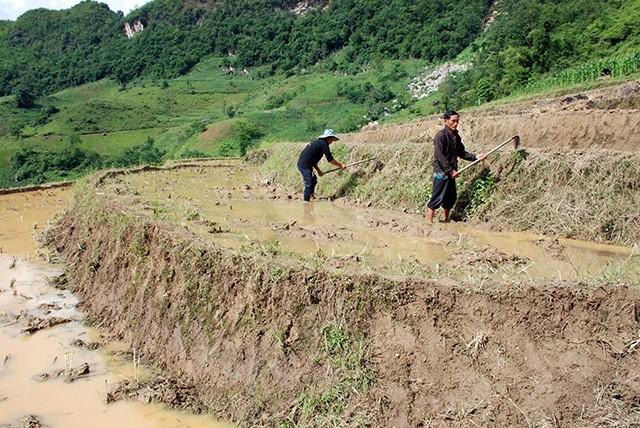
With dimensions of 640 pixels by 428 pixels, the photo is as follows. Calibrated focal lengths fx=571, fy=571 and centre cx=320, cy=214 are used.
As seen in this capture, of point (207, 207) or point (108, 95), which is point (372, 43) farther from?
point (207, 207)

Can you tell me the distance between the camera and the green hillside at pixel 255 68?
30.0 metres

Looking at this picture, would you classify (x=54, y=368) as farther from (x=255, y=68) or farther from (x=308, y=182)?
(x=255, y=68)

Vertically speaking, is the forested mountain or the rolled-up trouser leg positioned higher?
the forested mountain

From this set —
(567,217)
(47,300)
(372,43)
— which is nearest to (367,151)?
(567,217)

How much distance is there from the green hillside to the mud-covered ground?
45.6ft

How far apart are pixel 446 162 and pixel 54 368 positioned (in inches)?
211

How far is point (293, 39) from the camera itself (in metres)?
90.2

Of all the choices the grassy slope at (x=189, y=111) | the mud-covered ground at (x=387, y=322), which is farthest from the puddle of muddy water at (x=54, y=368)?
the grassy slope at (x=189, y=111)

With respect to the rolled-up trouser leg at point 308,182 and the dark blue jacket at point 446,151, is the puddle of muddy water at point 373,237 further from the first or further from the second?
the dark blue jacket at point 446,151

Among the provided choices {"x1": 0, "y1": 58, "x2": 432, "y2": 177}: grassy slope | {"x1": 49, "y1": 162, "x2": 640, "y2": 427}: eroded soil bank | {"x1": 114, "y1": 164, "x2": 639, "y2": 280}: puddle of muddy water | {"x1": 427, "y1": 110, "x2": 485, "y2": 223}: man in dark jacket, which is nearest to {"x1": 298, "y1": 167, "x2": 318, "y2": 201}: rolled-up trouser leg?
{"x1": 114, "y1": 164, "x2": 639, "y2": 280}: puddle of muddy water

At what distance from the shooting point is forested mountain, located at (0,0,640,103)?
3212 centimetres

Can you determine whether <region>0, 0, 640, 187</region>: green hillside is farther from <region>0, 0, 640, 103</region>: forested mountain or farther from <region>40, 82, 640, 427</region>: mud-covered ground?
<region>40, 82, 640, 427</region>: mud-covered ground

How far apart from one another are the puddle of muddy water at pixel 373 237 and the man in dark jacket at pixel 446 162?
A: 0.34 m

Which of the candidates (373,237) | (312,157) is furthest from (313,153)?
(373,237)
